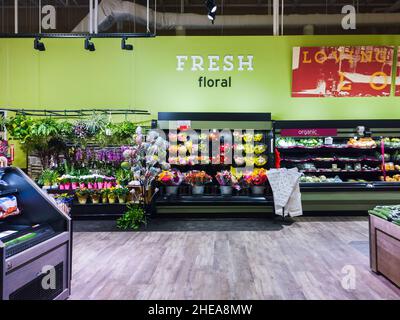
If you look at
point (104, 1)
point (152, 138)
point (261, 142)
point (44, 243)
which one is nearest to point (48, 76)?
point (104, 1)

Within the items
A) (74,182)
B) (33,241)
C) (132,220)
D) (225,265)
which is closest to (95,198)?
(74,182)

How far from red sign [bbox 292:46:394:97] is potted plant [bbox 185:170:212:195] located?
3.17 metres

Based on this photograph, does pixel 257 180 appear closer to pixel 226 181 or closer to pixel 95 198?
pixel 226 181

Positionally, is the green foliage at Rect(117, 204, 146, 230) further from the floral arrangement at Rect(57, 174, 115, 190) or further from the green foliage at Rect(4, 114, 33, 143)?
the green foliage at Rect(4, 114, 33, 143)

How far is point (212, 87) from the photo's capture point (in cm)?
842

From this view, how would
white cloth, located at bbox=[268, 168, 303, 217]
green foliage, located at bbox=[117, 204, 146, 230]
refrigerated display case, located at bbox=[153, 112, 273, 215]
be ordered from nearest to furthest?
green foliage, located at bbox=[117, 204, 146, 230] < white cloth, located at bbox=[268, 168, 303, 217] < refrigerated display case, located at bbox=[153, 112, 273, 215]

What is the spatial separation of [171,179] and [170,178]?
45 mm

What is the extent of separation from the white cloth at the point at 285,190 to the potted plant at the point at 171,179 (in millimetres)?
1876

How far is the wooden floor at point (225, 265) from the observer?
361 centimetres

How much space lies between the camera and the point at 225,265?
450 cm

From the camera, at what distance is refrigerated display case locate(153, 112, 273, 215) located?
299 inches

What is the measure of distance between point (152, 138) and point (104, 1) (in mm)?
4187

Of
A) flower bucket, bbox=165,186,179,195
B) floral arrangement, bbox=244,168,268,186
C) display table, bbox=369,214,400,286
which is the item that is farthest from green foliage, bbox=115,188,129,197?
display table, bbox=369,214,400,286

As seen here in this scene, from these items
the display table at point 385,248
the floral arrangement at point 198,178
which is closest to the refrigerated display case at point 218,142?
the floral arrangement at point 198,178
